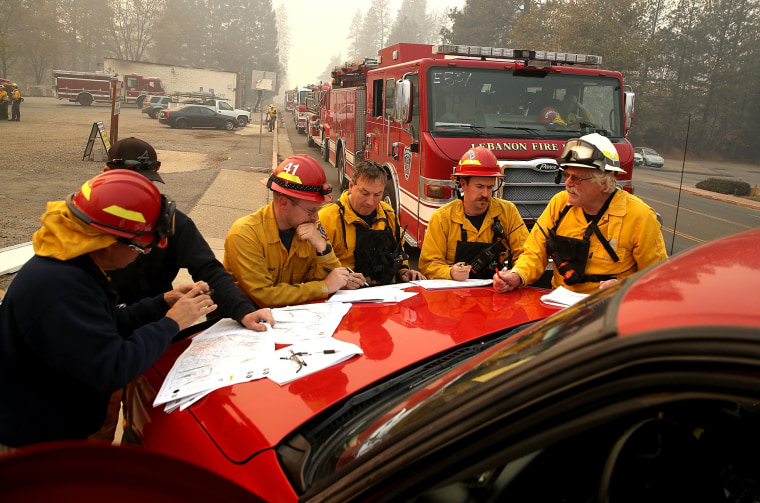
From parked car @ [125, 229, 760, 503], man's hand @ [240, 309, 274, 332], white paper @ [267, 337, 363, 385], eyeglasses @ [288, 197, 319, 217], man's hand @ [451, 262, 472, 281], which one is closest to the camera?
parked car @ [125, 229, 760, 503]

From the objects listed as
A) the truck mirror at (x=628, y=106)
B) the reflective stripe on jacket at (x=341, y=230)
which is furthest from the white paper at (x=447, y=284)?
the truck mirror at (x=628, y=106)

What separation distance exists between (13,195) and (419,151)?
28.4ft

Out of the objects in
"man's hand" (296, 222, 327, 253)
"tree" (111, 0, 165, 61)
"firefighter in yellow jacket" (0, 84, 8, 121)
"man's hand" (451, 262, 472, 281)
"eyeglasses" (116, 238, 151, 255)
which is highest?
"tree" (111, 0, 165, 61)

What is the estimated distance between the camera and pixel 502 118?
22.8 ft

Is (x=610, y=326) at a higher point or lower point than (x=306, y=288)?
higher

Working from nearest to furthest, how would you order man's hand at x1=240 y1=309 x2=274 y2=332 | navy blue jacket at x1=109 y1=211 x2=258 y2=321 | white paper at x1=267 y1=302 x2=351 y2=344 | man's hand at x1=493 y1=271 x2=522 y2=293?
white paper at x1=267 y1=302 x2=351 y2=344 < man's hand at x1=240 y1=309 x2=274 y2=332 < navy blue jacket at x1=109 y1=211 x2=258 y2=321 < man's hand at x1=493 y1=271 x2=522 y2=293

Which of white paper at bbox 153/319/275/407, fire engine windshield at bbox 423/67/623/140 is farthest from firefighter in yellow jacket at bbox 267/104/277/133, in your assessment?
white paper at bbox 153/319/275/407

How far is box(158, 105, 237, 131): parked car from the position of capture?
109 feet

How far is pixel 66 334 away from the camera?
5.64ft

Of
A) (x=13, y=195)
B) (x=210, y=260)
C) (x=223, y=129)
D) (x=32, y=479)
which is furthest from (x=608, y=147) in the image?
(x=223, y=129)

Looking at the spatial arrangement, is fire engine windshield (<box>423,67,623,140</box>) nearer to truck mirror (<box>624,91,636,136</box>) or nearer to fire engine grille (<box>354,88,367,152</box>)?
truck mirror (<box>624,91,636,136</box>)

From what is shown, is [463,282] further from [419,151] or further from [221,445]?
[419,151]

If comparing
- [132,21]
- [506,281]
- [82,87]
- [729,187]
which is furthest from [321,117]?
[132,21]

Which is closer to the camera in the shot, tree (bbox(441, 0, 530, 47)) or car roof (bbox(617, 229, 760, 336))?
car roof (bbox(617, 229, 760, 336))
